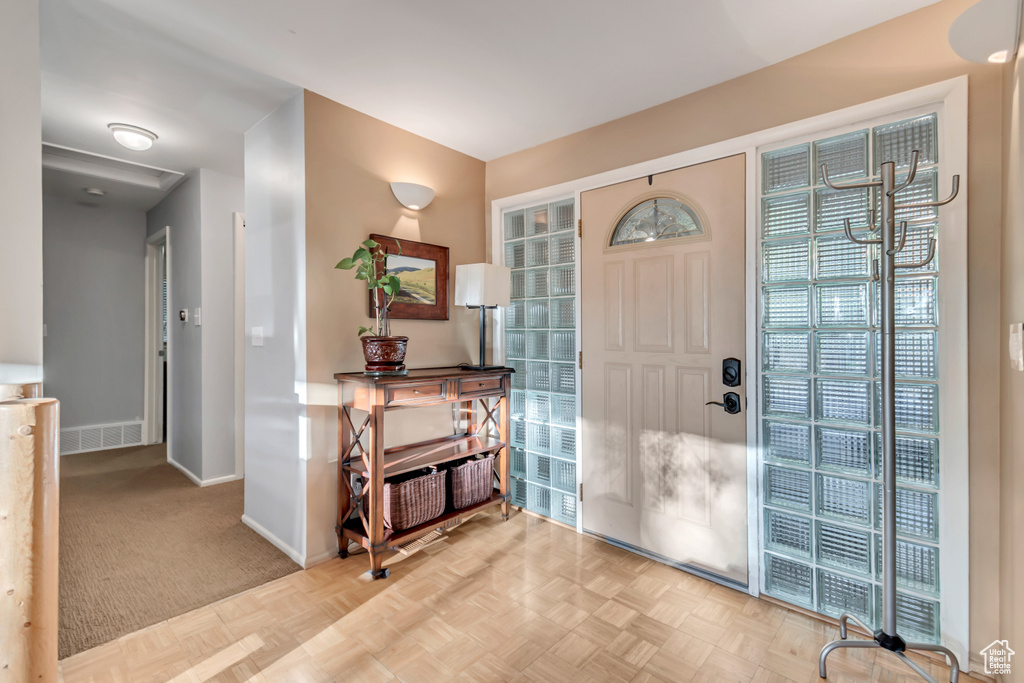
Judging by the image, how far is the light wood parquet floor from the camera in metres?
1.68

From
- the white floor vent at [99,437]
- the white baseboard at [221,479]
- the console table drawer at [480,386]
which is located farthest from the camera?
the white floor vent at [99,437]

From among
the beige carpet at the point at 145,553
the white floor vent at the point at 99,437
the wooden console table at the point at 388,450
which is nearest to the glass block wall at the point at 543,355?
the wooden console table at the point at 388,450

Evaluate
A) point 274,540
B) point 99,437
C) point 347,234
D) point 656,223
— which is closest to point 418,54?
point 347,234

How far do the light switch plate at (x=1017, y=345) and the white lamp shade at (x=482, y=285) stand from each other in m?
2.20

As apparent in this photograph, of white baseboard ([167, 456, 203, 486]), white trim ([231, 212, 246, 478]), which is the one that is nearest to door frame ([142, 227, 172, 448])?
white baseboard ([167, 456, 203, 486])

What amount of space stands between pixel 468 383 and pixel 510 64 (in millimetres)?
1664

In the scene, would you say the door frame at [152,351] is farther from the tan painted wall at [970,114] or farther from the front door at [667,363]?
the tan painted wall at [970,114]

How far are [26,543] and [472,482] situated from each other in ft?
7.45

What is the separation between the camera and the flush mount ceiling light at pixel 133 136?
2.79m

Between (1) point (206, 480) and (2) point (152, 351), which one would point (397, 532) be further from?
(2) point (152, 351)

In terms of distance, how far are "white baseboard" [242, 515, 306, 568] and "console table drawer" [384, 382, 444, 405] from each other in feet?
3.22

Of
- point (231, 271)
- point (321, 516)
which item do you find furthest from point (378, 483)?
point (231, 271)

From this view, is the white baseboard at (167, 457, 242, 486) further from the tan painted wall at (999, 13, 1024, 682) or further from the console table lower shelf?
the tan painted wall at (999, 13, 1024, 682)

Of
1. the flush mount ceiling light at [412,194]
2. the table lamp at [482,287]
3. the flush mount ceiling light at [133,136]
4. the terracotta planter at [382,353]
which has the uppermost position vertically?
the flush mount ceiling light at [133,136]
